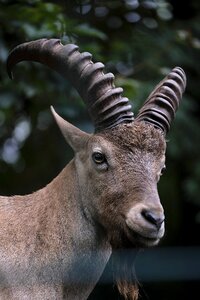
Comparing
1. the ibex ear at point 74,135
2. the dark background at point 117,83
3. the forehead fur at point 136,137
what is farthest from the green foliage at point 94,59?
the forehead fur at point 136,137

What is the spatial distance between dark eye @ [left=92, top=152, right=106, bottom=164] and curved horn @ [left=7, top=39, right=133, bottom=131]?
220 mm

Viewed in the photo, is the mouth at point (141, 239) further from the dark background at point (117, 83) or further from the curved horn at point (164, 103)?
Result: the dark background at point (117, 83)

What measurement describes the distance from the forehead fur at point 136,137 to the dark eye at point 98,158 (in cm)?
13

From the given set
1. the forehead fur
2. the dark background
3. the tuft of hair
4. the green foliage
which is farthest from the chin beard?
the green foliage

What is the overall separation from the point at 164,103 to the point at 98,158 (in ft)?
2.49

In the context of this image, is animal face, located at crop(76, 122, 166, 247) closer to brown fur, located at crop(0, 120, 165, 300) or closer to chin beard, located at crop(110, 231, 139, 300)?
brown fur, located at crop(0, 120, 165, 300)

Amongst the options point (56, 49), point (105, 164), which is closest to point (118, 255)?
point (105, 164)

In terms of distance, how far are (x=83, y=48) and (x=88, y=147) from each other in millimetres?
2696

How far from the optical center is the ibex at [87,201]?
18.6ft

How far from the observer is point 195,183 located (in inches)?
484

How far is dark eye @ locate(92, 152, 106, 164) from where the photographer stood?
5.78 metres

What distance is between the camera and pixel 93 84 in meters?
5.95

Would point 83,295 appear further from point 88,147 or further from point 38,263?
point 88,147

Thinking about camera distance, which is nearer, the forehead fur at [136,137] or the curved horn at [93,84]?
the forehead fur at [136,137]
